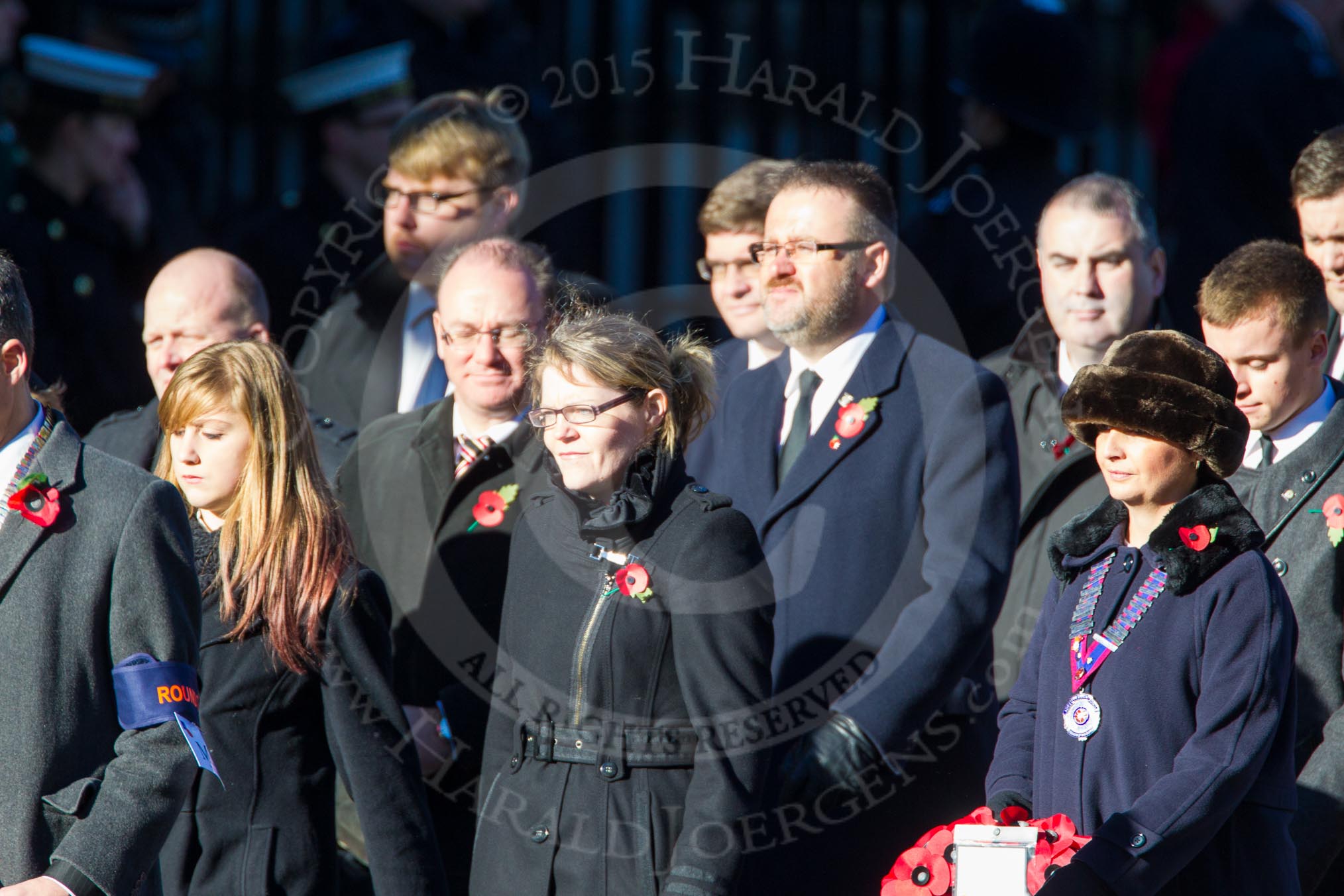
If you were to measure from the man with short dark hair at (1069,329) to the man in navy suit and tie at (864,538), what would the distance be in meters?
0.32

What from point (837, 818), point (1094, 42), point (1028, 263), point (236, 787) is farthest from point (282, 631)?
point (1094, 42)

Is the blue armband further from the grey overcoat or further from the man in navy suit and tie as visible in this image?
the man in navy suit and tie

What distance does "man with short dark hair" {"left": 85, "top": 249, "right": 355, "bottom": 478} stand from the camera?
4.68m

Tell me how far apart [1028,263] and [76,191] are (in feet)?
10.6

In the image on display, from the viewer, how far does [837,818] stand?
3984 millimetres

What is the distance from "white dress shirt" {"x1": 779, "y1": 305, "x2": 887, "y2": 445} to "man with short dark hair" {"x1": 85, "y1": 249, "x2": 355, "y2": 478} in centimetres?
118

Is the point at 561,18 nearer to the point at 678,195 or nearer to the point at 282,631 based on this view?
the point at 678,195

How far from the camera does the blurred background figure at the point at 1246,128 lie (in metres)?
6.03

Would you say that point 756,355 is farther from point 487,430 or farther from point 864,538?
point 864,538

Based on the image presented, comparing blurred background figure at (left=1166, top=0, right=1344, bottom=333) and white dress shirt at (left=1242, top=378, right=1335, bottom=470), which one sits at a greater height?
blurred background figure at (left=1166, top=0, right=1344, bottom=333)

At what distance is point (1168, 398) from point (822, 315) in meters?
1.33

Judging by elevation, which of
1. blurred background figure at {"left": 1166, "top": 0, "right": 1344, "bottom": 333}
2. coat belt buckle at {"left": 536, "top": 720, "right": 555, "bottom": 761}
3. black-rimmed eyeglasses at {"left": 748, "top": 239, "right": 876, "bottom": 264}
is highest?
blurred background figure at {"left": 1166, "top": 0, "right": 1344, "bottom": 333}

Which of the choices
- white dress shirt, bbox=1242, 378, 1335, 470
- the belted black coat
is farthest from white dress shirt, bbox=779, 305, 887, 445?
white dress shirt, bbox=1242, 378, 1335, 470

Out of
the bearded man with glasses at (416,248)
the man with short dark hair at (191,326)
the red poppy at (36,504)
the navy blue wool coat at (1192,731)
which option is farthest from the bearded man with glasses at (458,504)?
the navy blue wool coat at (1192,731)
